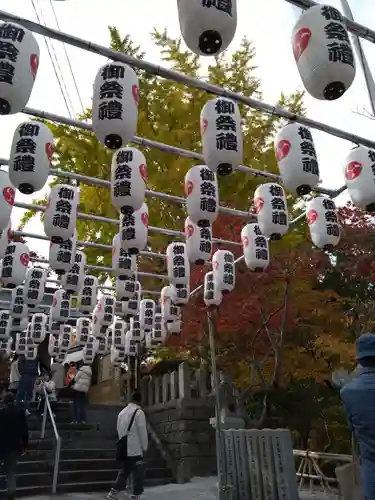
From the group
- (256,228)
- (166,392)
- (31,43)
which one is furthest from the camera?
(166,392)

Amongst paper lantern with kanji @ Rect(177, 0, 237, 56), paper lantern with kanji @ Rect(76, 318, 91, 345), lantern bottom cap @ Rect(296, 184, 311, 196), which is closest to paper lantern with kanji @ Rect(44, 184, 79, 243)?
lantern bottom cap @ Rect(296, 184, 311, 196)

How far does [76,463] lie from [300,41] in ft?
34.5

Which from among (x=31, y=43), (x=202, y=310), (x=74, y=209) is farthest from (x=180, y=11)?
(x=202, y=310)

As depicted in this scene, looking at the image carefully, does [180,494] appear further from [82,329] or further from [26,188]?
[82,329]

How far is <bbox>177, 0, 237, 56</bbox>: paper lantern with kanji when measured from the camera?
203 inches

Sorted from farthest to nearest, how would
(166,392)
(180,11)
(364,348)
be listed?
1. (166,392)
2. (180,11)
3. (364,348)

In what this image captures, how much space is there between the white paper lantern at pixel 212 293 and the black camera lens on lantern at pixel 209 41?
7603mm

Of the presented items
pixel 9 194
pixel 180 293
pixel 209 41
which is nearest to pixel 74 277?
pixel 180 293

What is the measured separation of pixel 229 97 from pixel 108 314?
32.0 ft

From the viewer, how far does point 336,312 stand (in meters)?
13.9

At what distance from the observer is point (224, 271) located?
12250 millimetres

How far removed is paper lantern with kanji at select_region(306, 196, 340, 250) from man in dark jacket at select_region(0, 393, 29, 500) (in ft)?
21.7

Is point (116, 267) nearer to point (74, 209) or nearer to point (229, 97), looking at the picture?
point (74, 209)

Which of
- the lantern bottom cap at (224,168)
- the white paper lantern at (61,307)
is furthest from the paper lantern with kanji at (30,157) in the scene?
the white paper lantern at (61,307)
